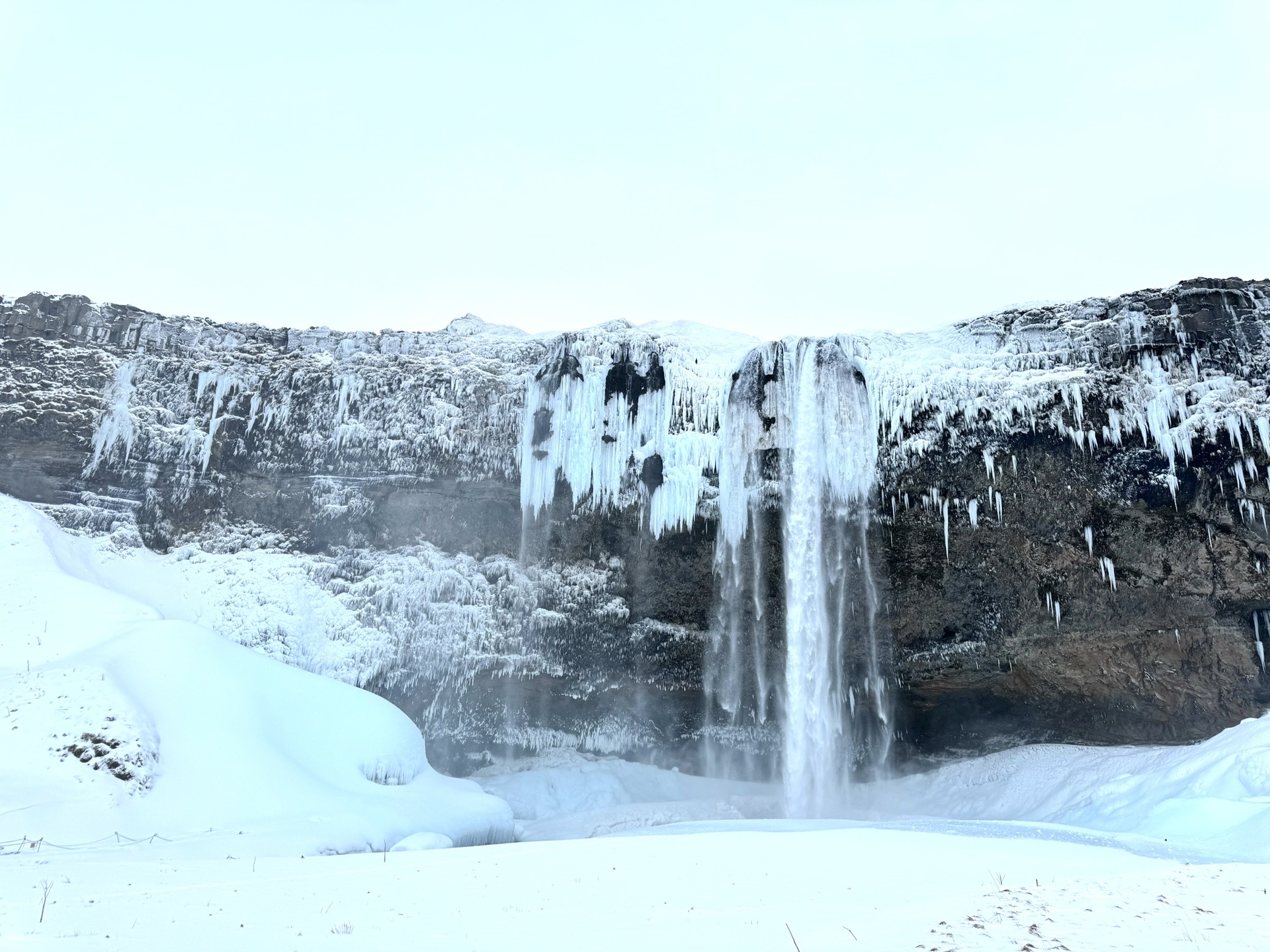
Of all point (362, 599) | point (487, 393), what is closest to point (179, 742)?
point (362, 599)

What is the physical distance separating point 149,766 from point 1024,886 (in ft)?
38.5

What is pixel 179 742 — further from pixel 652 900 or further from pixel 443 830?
pixel 652 900

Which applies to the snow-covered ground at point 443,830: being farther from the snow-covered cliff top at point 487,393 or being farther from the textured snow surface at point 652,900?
the snow-covered cliff top at point 487,393

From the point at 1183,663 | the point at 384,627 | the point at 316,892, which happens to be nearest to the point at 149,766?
the point at 316,892

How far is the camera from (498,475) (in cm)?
2150

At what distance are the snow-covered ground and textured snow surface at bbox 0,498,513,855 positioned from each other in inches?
1.9

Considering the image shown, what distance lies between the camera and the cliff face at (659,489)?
19125 millimetres

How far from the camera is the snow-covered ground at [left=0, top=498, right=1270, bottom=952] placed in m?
5.86

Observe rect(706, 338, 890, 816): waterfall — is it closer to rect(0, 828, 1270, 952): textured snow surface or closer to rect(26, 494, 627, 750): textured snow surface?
A: rect(26, 494, 627, 750): textured snow surface

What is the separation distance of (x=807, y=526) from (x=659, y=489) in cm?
Result: 370

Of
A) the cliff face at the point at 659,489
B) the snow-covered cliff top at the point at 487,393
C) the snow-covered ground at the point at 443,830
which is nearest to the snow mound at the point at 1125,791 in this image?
the snow-covered ground at the point at 443,830

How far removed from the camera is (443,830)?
14.7m

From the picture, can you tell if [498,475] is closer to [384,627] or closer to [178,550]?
[384,627]

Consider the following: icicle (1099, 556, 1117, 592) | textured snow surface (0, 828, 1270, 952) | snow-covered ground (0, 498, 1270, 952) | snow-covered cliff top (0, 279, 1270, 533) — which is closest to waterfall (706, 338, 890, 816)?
snow-covered cliff top (0, 279, 1270, 533)
